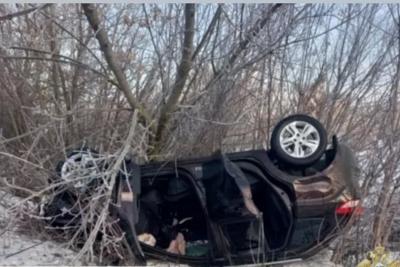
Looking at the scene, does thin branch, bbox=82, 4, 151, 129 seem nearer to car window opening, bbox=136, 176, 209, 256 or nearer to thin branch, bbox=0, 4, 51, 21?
thin branch, bbox=0, 4, 51, 21

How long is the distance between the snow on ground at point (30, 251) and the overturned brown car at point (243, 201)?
0.24m

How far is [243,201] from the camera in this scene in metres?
5.53

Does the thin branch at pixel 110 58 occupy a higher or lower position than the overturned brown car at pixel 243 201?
higher

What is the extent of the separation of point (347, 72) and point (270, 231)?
413 cm

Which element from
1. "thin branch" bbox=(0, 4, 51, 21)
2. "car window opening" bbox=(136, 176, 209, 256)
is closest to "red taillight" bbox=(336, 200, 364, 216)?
"car window opening" bbox=(136, 176, 209, 256)

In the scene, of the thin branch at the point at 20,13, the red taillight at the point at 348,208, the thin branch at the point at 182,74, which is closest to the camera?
the red taillight at the point at 348,208

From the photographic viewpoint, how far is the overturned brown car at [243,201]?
18.5 ft

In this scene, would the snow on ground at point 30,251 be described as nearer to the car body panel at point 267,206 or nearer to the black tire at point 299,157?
the car body panel at point 267,206

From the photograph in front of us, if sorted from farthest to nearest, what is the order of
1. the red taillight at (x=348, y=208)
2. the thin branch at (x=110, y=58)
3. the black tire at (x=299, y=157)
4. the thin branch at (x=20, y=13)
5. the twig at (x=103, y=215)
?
the thin branch at (x=110, y=58) → the thin branch at (x=20, y=13) → the black tire at (x=299, y=157) → the red taillight at (x=348, y=208) → the twig at (x=103, y=215)

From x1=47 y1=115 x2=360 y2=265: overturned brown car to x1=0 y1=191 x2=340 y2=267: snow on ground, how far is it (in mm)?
244

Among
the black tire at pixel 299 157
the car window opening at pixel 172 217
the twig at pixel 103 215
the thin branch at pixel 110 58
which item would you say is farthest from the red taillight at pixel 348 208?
the thin branch at pixel 110 58

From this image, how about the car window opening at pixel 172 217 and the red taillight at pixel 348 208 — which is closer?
the red taillight at pixel 348 208

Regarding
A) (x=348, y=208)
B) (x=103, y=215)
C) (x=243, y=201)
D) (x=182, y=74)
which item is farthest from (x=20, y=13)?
(x=348, y=208)

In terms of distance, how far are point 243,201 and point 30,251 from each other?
81.9 inches
